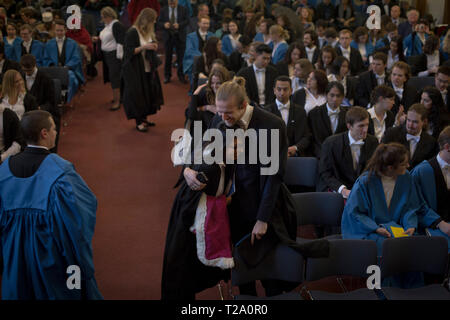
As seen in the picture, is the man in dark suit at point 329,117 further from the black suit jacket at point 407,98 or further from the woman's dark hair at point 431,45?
the woman's dark hair at point 431,45

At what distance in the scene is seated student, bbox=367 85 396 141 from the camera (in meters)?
5.29

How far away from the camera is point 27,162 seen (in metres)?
3.15

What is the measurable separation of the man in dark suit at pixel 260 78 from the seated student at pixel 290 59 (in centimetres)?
58

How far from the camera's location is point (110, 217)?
5.29 meters

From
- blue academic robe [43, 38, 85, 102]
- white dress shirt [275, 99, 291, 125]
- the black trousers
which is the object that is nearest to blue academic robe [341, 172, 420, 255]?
white dress shirt [275, 99, 291, 125]

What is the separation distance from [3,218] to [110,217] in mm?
2128

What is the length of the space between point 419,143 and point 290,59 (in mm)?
3181

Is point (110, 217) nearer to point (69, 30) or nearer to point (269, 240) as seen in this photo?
point (269, 240)

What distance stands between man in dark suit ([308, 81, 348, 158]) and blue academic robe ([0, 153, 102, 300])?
9.34 ft

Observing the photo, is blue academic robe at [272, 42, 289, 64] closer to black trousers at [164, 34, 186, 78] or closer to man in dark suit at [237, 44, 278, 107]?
man in dark suit at [237, 44, 278, 107]

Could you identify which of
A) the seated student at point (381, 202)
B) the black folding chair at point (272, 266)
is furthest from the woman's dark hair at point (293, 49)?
the black folding chair at point (272, 266)

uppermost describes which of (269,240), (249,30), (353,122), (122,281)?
(249,30)

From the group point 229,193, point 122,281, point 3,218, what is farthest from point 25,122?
point 122,281
